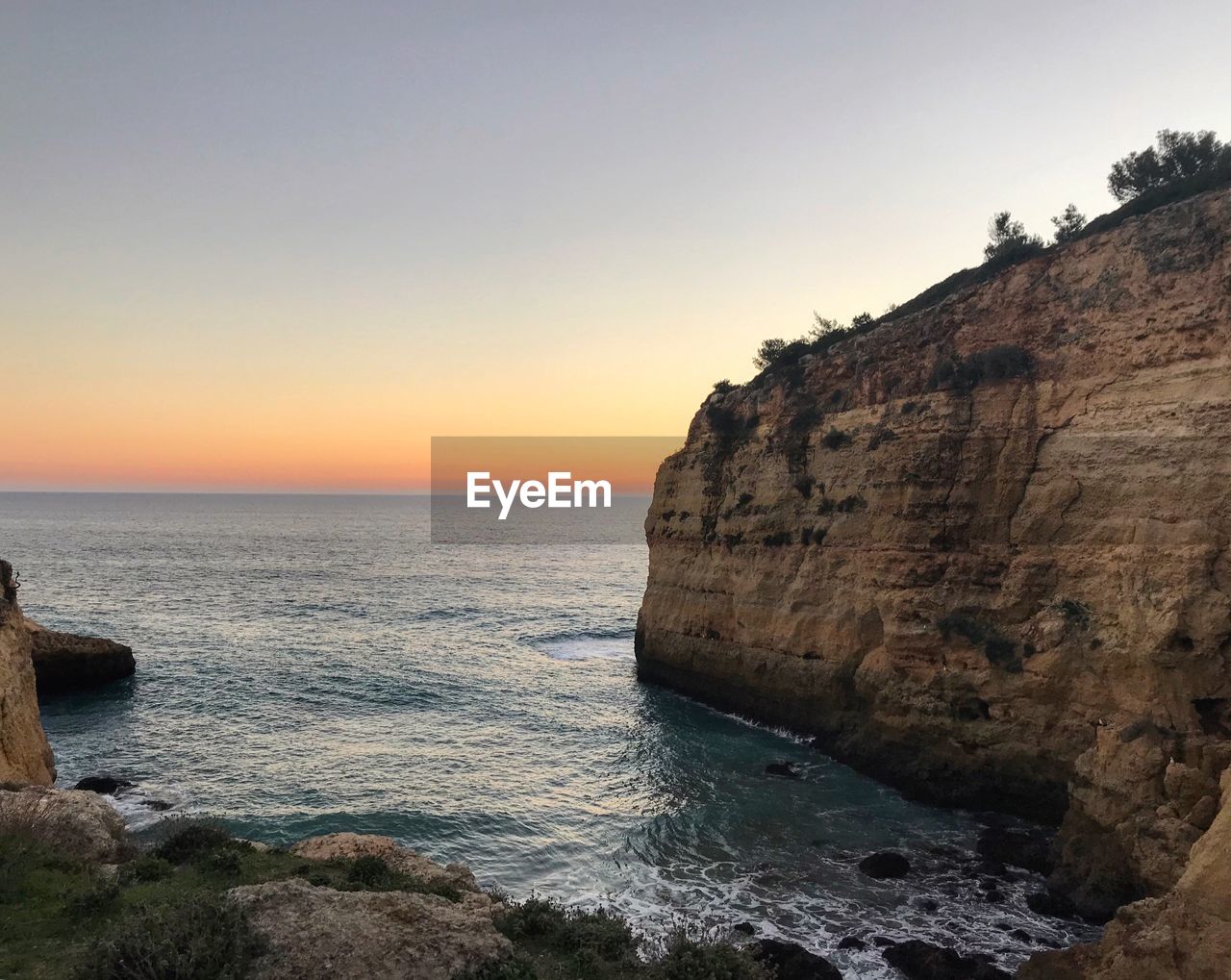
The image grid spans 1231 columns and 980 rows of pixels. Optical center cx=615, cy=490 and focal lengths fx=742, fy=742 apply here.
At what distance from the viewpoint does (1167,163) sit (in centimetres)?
2711

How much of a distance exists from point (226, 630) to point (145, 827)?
29854mm

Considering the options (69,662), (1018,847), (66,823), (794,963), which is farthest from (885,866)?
(69,662)

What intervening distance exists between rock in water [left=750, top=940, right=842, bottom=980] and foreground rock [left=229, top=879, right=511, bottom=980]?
6.79 m

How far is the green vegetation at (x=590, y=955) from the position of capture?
945 centimetres

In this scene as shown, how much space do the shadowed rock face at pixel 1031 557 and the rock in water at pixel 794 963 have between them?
22.0 ft

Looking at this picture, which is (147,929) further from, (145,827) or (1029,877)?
(1029,877)

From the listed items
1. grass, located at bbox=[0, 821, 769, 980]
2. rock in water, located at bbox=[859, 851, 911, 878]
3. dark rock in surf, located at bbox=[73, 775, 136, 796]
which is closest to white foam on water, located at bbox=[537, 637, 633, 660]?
dark rock in surf, located at bbox=[73, 775, 136, 796]

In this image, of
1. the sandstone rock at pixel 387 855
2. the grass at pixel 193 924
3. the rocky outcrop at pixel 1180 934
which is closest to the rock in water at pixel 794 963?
the grass at pixel 193 924

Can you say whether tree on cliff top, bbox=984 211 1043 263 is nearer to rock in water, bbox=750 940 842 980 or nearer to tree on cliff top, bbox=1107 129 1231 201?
tree on cliff top, bbox=1107 129 1231 201

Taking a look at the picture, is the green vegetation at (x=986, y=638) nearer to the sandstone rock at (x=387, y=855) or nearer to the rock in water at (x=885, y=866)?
the rock in water at (x=885, y=866)

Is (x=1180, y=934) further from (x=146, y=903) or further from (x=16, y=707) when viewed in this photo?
(x=16, y=707)

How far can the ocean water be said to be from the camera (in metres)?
17.2

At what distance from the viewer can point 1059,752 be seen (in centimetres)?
2039

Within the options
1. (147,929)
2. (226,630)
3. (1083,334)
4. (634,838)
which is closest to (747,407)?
(1083,334)
